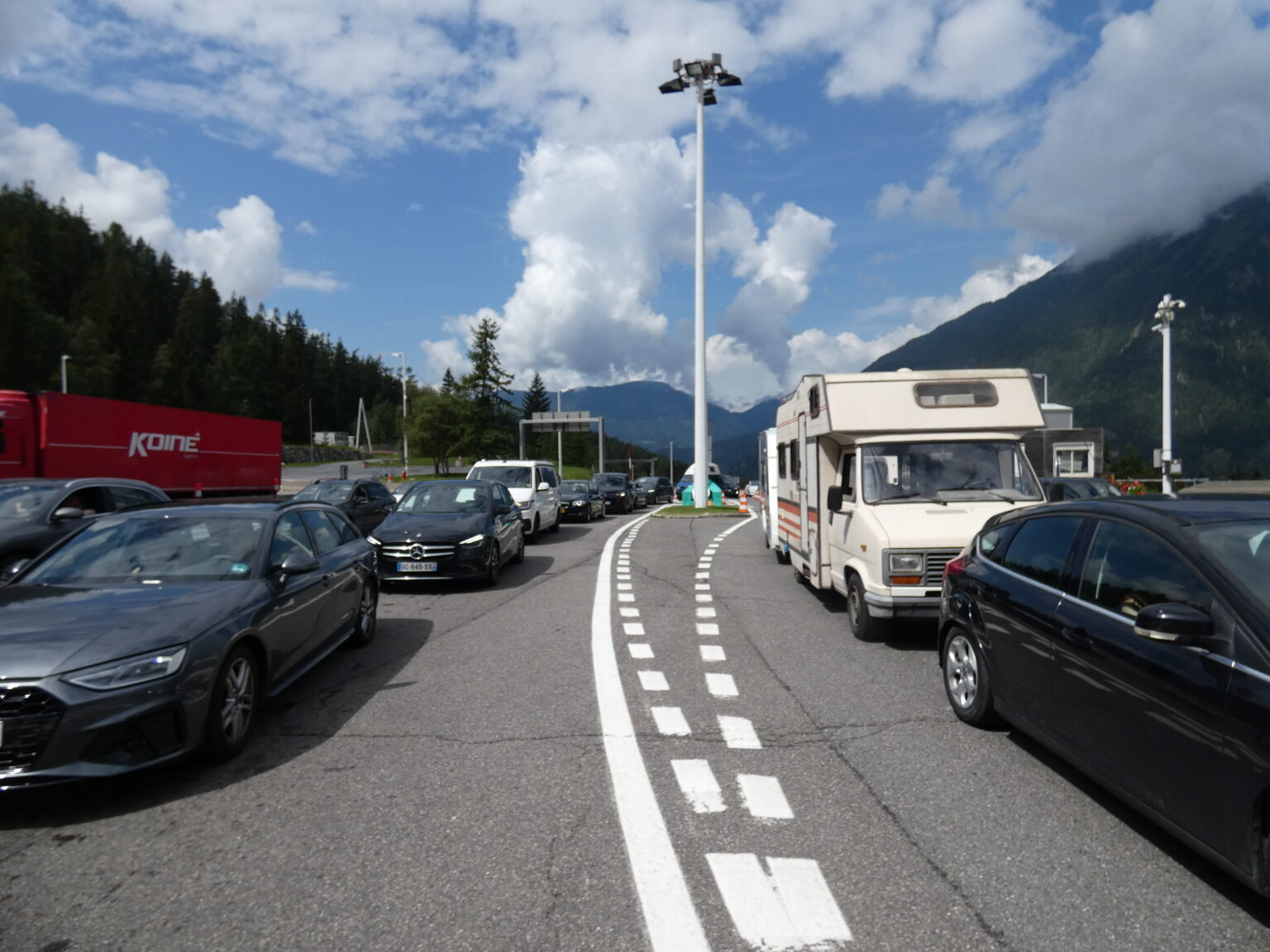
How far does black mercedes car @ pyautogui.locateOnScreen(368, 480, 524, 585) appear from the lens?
484 inches

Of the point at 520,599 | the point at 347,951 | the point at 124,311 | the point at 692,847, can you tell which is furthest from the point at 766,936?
the point at 124,311

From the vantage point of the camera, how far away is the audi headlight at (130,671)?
14.6 feet

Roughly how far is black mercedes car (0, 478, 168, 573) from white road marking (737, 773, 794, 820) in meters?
7.44

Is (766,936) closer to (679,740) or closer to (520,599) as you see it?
(679,740)

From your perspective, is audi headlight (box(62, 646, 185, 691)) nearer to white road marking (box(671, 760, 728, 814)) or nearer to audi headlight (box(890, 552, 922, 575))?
white road marking (box(671, 760, 728, 814))

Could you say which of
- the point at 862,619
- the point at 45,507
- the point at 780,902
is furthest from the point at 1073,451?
the point at 780,902

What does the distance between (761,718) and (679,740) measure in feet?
2.40

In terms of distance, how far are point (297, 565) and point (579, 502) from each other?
22.1 metres

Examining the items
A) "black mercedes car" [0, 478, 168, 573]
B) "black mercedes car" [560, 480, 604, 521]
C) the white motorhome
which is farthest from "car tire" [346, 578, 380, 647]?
"black mercedes car" [560, 480, 604, 521]

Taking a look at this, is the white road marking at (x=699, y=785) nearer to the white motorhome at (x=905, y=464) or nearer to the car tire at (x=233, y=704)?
the car tire at (x=233, y=704)

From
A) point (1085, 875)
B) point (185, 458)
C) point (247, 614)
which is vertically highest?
point (185, 458)

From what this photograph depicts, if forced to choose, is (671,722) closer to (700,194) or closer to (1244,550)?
(1244,550)

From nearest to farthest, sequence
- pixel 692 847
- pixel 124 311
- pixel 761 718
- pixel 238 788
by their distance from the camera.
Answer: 1. pixel 692 847
2. pixel 238 788
3. pixel 761 718
4. pixel 124 311

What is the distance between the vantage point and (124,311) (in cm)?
10000
